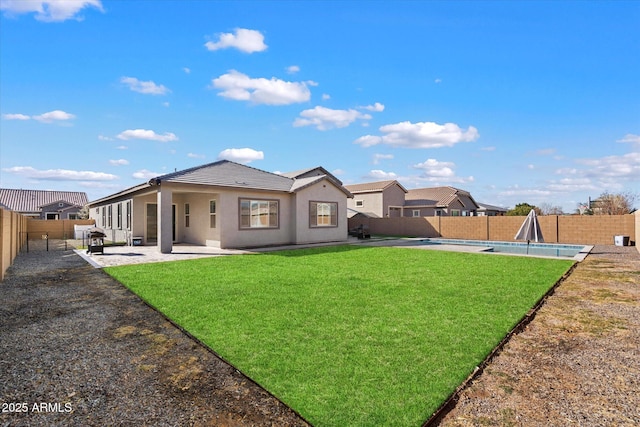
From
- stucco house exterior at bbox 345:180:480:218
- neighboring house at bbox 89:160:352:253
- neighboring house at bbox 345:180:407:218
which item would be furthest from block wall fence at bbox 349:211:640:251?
neighboring house at bbox 89:160:352:253

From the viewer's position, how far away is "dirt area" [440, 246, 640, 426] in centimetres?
282

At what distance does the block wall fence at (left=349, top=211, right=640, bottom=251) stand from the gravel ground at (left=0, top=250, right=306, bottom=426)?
1956cm

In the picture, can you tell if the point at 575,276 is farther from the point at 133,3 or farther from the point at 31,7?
the point at 31,7

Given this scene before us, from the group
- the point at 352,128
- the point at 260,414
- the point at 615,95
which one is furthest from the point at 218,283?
the point at 615,95

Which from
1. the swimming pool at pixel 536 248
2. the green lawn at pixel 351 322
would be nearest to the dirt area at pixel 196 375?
the green lawn at pixel 351 322

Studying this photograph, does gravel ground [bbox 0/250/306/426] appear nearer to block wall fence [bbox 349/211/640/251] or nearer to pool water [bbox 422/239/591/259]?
pool water [bbox 422/239/591/259]

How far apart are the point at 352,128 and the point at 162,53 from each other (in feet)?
41.5

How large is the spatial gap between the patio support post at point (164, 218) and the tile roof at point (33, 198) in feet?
131

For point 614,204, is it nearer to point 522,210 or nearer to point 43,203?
point 522,210

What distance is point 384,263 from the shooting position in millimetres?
11297

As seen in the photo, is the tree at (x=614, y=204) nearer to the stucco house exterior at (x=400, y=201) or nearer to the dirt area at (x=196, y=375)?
the stucco house exterior at (x=400, y=201)

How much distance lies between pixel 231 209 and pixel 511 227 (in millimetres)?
17912

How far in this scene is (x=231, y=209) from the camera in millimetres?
15883

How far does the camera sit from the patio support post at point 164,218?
13750mm
